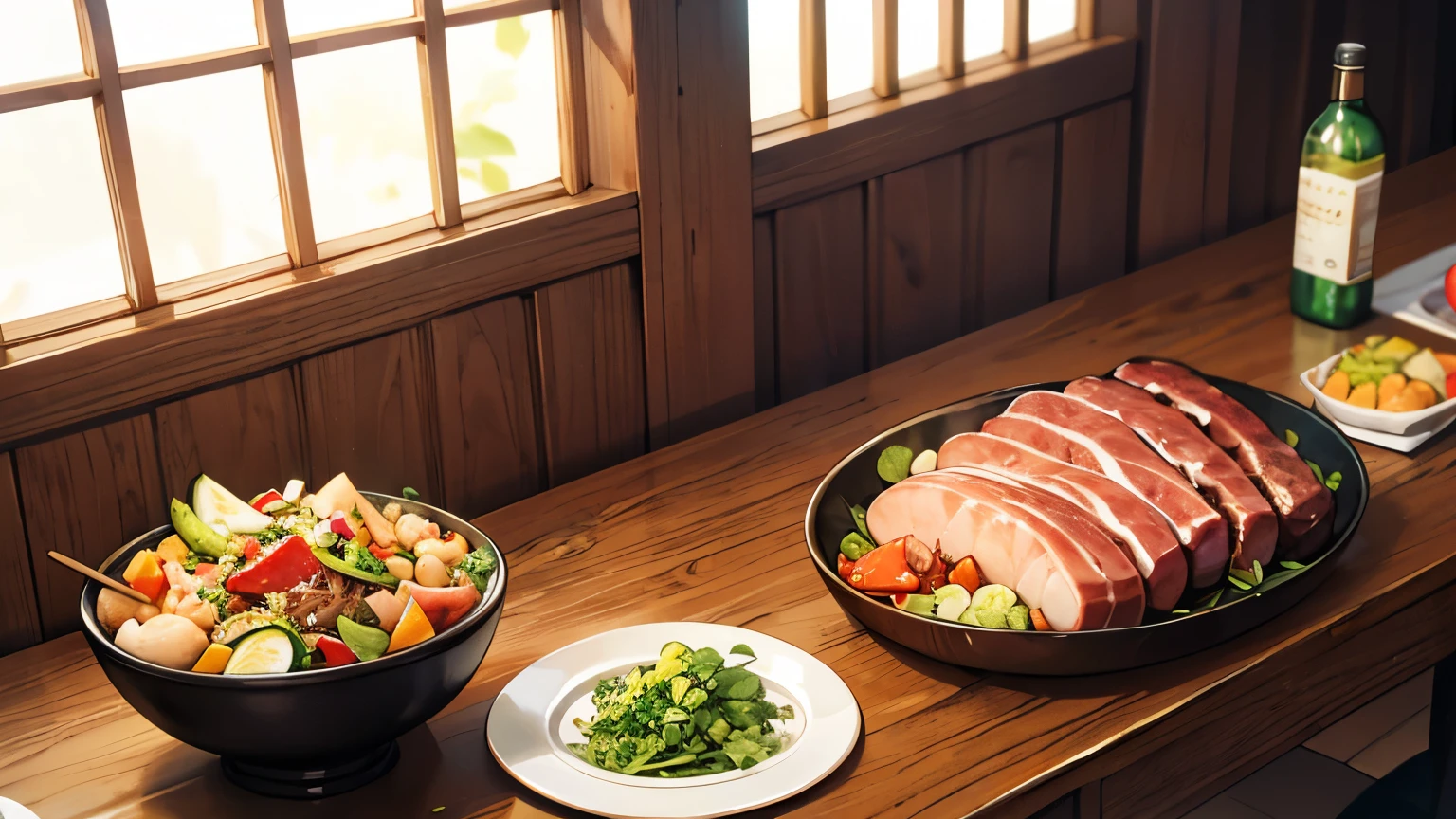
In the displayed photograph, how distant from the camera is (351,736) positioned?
1.15m

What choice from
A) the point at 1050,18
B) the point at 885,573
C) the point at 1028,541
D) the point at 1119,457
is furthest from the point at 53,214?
the point at 1050,18

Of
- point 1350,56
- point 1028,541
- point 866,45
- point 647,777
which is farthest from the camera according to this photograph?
point 866,45

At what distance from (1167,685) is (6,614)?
44.9 inches

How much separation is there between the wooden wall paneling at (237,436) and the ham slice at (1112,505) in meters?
0.73

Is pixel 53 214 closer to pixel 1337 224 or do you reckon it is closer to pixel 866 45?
pixel 866 45

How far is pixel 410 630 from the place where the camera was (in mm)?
1151

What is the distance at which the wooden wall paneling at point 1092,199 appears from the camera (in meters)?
2.21

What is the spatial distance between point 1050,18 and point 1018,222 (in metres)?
0.33

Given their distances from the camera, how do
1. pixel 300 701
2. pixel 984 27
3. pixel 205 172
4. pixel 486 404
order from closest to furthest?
1. pixel 300 701
2. pixel 205 172
3. pixel 486 404
4. pixel 984 27

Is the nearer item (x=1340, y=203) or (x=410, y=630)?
(x=410, y=630)

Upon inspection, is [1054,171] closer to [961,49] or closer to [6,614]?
[961,49]

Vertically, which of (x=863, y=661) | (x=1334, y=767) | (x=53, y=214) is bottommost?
(x=1334, y=767)

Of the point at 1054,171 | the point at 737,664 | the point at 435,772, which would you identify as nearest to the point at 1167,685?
the point at 737,664

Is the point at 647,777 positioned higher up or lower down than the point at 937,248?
lower down
